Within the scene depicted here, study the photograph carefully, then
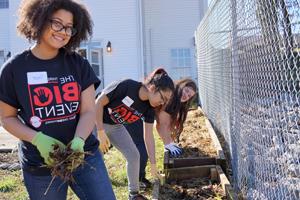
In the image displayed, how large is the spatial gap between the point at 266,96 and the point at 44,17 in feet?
4.94

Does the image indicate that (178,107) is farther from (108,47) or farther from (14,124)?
(108,47)

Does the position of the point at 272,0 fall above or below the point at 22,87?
above

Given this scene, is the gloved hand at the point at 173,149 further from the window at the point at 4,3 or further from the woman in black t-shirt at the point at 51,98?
the window at the point at 4,3

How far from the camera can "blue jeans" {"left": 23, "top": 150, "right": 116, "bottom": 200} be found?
315 cm

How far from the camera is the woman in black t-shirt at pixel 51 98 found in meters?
3.00

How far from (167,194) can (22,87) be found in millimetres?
2651

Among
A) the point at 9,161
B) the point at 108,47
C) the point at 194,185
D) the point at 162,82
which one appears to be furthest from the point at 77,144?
the point at 108,47

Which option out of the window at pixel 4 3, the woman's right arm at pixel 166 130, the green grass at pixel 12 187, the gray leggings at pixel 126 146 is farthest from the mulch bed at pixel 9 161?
the window at pixel 4 3

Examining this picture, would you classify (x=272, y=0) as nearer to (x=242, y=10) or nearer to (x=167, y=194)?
(x=242, y=10)

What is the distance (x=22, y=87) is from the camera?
300 centimetres

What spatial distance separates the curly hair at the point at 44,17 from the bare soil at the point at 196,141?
11.7 feet

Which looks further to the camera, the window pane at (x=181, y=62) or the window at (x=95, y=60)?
the window pane at (x=181, y=62)

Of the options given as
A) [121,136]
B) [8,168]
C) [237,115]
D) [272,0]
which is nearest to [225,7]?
[237,115]

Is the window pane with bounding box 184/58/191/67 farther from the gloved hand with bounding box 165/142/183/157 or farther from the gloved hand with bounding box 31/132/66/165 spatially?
the gloved hand with bounding box 31/132/66/165
